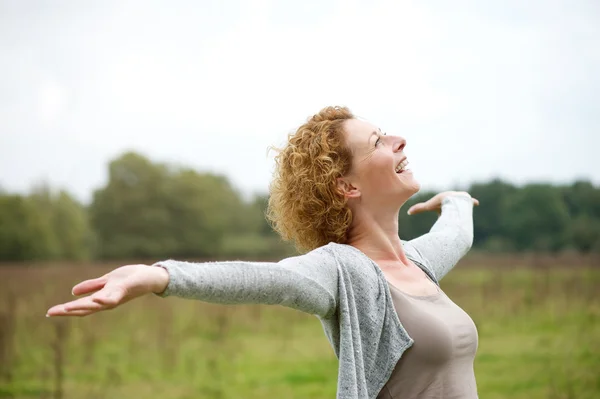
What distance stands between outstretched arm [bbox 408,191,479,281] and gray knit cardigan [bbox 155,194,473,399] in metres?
0.47

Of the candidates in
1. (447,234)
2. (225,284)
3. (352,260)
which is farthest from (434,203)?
(225,284)

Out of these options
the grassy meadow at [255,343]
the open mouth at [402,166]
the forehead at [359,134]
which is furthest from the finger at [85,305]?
the grassy meadow at [255,343]

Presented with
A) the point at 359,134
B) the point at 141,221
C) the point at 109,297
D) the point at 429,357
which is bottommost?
the point at 429,357

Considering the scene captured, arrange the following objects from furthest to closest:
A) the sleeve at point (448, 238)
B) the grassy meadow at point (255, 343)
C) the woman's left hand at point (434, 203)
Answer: the grassy meadow at point (255, 343) < the woman's left hand at point (434, 203) < the sleeve at point (448, 238)

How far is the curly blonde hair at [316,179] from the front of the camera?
79.3 inches

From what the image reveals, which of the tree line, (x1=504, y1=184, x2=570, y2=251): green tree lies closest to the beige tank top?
(x1=504, y1=184, x2=570, y2=251): green tree

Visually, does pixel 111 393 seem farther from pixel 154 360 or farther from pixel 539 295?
pixel 539 295

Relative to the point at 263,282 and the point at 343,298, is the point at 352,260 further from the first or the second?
the point at 263,282

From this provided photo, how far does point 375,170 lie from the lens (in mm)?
1998

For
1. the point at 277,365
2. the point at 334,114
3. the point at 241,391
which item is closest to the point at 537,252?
the point at 277,365

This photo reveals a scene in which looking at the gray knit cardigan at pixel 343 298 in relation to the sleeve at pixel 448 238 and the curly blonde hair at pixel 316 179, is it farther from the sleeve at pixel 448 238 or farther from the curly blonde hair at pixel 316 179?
the sleeve at pixel 448 238

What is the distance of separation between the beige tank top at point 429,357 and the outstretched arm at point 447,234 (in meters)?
0.39

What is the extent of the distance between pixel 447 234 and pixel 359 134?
74 centimetres

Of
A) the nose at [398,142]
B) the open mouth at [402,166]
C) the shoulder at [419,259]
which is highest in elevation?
the nose at [398,142]
